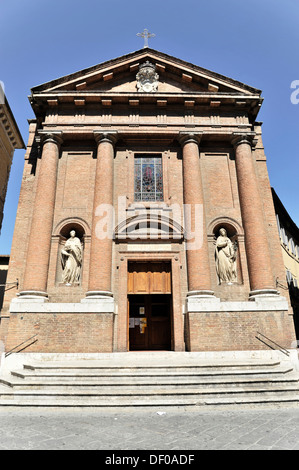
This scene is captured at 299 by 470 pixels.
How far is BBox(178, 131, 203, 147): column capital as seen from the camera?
14.2 meters

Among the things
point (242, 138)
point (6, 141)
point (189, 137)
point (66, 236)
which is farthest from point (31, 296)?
point (6, 141)

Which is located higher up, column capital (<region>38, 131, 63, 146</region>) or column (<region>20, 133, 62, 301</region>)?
column capital (<region>38, 131, 63, 146</region>)

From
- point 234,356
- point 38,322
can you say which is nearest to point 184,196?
point 234,356

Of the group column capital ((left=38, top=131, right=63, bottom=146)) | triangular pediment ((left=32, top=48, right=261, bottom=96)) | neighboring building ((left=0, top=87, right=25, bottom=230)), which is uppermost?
neighboring building ((left=0, top=87, right=25, bottom=230))

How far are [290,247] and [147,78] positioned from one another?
782 inches

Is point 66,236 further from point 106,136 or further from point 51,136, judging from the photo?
point 106,136

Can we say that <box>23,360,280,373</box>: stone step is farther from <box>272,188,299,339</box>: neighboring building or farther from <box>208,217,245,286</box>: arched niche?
<box>272,188,299,339</box>: neighboring building

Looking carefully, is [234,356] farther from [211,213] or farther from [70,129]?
[70,129]

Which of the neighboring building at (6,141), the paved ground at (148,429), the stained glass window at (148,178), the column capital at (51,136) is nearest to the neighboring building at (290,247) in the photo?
the stained glass window at (148,178)

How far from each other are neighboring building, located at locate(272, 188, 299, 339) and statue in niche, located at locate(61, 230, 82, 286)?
16.6 meters

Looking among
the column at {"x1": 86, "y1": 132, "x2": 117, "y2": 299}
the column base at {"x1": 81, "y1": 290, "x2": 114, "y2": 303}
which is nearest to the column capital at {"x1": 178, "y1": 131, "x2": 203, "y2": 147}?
the column at {"x1": 86, "y1": 132, "x2": 117, "y2": 299}

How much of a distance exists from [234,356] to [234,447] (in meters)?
6.64

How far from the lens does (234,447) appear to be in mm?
4582
